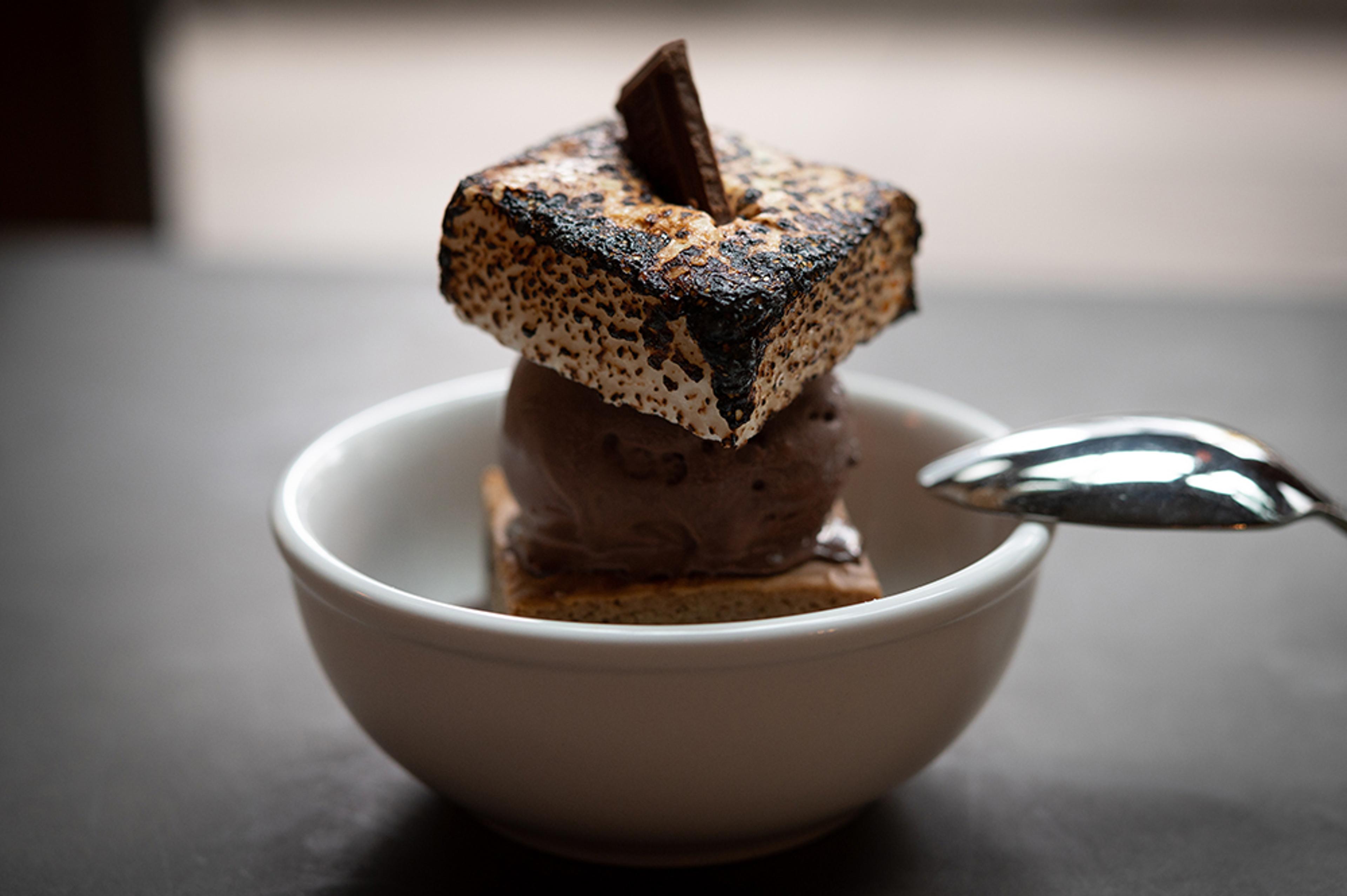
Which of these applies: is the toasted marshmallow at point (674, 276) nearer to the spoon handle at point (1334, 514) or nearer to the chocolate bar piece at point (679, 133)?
the chocolate bar piece at point (679, 133)

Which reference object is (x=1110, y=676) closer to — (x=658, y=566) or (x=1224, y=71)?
(x=658, y=566)

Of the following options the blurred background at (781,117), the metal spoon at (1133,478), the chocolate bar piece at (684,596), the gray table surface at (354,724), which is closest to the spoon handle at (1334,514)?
the metal spoon at (1133,478)

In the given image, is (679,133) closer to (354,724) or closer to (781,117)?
(354,724)

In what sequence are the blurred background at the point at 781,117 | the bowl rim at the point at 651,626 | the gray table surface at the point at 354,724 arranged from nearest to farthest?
the bowl rim at the point at 651,626 < the gray table surface at the point at 354,724 < the blurred background at the point at 781,117

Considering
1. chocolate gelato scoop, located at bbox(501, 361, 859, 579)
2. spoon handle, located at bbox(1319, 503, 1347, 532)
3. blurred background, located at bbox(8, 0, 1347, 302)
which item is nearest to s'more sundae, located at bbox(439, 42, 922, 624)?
chocolate gelato scoop, located at bbox(501, 361, 859, 579)

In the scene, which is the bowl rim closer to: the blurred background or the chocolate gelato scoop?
the chocolate gelato scoop

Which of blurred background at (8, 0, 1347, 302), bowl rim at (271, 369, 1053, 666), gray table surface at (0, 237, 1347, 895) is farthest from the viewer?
blurred background at (8, 0, 1347, 302)
